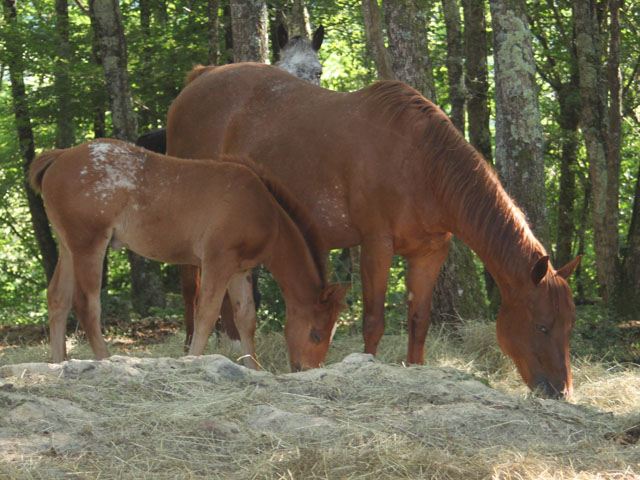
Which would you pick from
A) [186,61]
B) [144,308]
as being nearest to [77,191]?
[144,308]

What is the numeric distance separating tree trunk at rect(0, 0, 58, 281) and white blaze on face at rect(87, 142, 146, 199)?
22.3 feet

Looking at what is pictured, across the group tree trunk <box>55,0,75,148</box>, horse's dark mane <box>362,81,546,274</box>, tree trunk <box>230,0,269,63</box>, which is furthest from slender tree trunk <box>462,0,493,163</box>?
tree trunk <box>55,0,75,148</box>

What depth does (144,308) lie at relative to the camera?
442 inches

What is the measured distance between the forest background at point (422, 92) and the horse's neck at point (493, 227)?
5.98 ft

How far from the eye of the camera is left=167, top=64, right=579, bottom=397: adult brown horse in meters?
5.24

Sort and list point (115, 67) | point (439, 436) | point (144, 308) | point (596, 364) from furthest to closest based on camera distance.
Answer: point (144, 308) < point (115, 67) < point (596, 364) < point (439, 436)

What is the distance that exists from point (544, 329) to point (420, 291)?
3.89 ft

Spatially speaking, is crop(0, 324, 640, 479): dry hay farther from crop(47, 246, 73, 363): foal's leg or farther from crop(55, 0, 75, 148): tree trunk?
crop(55, 0, 75, 148): tree trunk

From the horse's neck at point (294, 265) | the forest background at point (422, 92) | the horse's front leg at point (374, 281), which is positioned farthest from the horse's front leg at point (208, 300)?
the forest background at point (422, 92)

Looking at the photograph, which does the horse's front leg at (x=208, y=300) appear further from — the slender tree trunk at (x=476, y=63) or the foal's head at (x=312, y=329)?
the slender tree trunk at (x=476, y=63)

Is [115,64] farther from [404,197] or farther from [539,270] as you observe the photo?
[539,270]

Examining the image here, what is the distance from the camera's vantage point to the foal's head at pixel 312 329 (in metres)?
5.65

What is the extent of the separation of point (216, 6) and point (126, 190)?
6421mm

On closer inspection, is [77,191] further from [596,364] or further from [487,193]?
[596,364]
